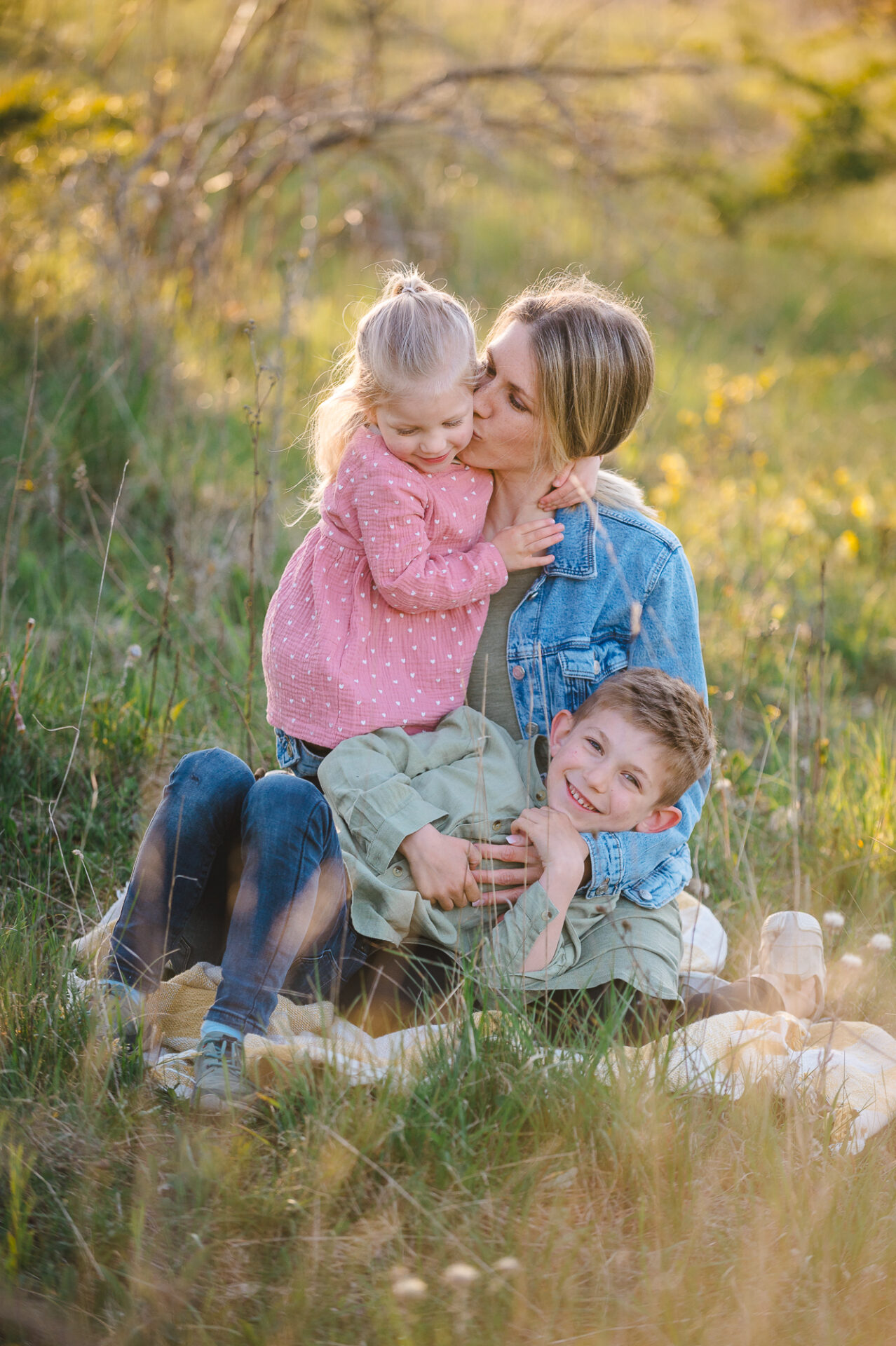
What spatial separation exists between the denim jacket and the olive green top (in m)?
0.02

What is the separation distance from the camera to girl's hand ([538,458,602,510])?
8.59ft

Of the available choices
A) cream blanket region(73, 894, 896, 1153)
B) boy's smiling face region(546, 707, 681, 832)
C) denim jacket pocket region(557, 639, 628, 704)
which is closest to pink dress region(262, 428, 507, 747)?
denim jacket pocket region(557, 639, 628, 704)

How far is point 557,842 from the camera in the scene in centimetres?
235

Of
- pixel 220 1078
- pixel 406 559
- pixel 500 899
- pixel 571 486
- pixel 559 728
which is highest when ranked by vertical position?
pixel 571 486

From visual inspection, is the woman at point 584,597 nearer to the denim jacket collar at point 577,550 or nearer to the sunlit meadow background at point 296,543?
the denim jacket collar at point 577,550

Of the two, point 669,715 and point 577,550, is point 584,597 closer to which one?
point 577,550

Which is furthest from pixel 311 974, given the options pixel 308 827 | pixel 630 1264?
pixel 630 1264

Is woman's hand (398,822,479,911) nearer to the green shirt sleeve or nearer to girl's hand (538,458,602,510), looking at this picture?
the green shirt sleeve

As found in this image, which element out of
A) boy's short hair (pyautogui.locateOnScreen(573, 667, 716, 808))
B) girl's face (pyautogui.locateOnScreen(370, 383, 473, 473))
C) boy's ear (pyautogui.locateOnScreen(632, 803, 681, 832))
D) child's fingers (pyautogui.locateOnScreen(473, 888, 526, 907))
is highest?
girl's face (pyautogui.locateOnScreen(370, 383, 473, 473))

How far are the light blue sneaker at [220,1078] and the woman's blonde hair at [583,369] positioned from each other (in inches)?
56.4

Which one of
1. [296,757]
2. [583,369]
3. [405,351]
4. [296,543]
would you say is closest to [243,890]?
[296,757]

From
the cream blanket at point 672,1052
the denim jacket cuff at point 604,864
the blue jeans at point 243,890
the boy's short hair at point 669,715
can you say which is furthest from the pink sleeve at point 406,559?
the cream blanket at point 672,1052

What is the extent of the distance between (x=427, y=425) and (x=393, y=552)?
0.29 meters

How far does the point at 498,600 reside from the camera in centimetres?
275
